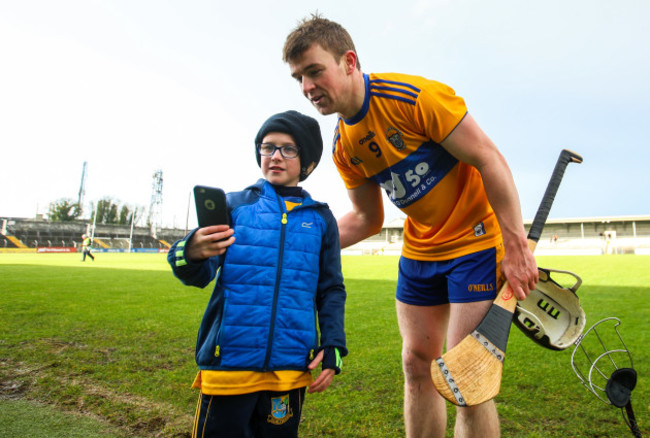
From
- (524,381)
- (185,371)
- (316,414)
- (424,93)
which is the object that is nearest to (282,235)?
(424,93)

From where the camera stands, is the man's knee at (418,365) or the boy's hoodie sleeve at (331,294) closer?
the boy's hoodie sleeve at (331,294)

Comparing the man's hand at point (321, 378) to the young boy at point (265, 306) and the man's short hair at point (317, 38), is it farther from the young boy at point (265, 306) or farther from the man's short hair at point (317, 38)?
the man's short hair at point (317, 38)

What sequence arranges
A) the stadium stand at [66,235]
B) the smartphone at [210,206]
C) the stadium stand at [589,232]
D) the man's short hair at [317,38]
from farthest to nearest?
1. the stadium stand at [589,232]
2. the stadium stand at [66,235]
3. the man's short hair at [317,38]
4. the smartphone at [210,206]

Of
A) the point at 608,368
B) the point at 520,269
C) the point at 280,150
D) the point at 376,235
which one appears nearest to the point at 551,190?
the point at 520,269

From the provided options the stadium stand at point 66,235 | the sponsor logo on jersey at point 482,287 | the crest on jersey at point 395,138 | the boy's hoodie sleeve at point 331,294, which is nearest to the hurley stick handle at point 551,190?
the sponsor logo on jersey at point 482,287

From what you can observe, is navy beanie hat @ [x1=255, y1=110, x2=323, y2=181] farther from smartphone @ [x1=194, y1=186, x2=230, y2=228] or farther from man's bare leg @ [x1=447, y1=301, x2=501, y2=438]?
man's bare leg @ [x1=447, y1=301, x2=501, y2=438]

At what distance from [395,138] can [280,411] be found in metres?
1.41

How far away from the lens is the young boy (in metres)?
1.59

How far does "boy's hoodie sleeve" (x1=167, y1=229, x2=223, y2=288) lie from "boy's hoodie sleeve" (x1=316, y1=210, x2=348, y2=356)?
53 centimetres

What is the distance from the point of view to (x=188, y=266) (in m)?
1.60

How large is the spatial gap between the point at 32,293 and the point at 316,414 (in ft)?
27.0

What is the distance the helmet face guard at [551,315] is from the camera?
2023mm

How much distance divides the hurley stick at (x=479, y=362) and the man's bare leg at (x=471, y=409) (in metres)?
0.13

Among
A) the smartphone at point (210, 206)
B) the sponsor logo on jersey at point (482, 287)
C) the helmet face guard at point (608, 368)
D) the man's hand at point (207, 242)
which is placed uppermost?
the smartphone at point (210, 206)
